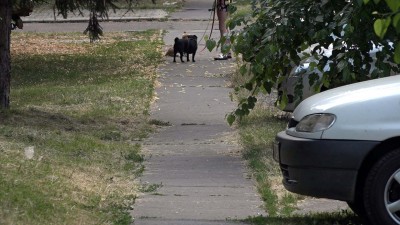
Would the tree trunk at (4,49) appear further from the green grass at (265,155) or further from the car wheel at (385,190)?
the car wheel at (385,190)

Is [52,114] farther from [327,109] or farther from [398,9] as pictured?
[398,9]

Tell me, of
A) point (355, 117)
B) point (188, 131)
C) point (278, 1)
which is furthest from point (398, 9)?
point (188, 131)

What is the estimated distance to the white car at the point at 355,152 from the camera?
6215 millimetres

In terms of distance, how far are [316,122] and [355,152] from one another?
1.24 ft

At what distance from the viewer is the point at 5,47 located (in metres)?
12.1

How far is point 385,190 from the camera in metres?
6.21

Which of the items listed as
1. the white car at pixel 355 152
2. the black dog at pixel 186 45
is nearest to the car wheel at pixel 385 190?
the white car at pixel 355 152

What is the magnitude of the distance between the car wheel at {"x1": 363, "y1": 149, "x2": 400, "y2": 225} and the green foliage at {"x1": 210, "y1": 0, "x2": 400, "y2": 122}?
239 centimetres

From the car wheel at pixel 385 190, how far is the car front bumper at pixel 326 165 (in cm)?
13

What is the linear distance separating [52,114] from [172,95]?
3252mm

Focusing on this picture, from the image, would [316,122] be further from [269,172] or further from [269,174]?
→ [269,172]

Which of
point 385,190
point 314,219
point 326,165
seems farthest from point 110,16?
point 385,190

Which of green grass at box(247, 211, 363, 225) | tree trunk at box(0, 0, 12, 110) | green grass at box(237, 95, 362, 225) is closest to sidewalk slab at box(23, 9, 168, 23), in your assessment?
green grass at box(237, 95, 362, 225)

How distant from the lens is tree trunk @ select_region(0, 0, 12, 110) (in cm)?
1209
